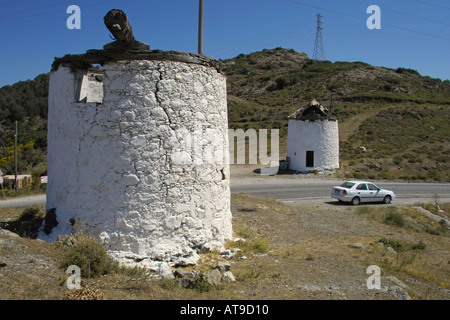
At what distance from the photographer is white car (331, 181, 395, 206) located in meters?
17.9

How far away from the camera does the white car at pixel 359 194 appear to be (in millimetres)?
17873

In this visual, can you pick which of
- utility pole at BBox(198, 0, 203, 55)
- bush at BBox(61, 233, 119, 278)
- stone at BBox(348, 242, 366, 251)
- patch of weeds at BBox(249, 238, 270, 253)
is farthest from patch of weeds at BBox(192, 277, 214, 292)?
utility pole at BBox(198, 0, 203, 55)

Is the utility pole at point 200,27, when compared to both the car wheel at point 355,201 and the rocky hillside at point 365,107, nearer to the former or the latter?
the car wheel at point 355,201

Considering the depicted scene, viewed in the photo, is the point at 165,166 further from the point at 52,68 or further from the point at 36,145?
the point at 36,145

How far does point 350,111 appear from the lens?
4866 centimetres

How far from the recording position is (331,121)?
26.9m

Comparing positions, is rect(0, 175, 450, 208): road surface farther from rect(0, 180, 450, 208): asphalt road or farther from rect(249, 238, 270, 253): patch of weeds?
rect(249, 238, 270, 253): patch of weeds

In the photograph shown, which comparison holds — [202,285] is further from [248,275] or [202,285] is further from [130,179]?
[130,179]

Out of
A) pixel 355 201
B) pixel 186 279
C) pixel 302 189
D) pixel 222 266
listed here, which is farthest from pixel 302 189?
pixel 186 279

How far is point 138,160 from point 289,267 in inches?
148

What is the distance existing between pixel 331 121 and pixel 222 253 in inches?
843

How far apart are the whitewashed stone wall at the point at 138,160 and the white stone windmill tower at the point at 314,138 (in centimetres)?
2036

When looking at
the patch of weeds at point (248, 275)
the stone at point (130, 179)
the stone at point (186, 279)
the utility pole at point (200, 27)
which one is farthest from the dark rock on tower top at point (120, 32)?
the utility pole at point (200, 27)
